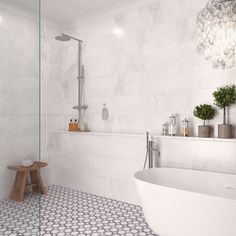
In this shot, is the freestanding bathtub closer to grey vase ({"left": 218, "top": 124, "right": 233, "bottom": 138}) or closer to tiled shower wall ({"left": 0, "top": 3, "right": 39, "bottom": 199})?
grey vase ({"left": 218, "top": 124, "right": 233, "bottom": 138})

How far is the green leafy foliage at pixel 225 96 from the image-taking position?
2828mm

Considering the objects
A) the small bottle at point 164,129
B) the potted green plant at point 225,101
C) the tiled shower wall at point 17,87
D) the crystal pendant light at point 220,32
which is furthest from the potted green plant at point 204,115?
the tiled shower wall at point 17,87

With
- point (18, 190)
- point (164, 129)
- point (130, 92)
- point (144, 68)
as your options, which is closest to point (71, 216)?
point (18, 190)

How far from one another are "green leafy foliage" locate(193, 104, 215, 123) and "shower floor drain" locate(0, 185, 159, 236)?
1304 mm

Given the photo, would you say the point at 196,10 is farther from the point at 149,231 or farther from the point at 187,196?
the point at 149,231

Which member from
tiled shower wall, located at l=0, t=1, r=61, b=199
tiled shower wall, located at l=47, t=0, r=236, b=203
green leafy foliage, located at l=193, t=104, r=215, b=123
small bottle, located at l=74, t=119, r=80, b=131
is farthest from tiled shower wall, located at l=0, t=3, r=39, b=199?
small bottle, located at l=74, t=119, r=80, b=131

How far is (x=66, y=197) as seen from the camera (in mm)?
3762

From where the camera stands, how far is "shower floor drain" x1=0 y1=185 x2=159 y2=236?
6.73 ft

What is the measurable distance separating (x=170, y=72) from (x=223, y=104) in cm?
80

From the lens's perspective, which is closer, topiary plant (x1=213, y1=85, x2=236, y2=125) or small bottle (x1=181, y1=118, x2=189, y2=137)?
topiary plant (x1=213, y1=85, x2=236, y2=125)

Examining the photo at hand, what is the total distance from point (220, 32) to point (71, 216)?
7.87 ft

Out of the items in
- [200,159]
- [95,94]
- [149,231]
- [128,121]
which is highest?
[95,94]

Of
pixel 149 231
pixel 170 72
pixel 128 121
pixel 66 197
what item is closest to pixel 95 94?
pixel 128 121

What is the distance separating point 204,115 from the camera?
2973mm
